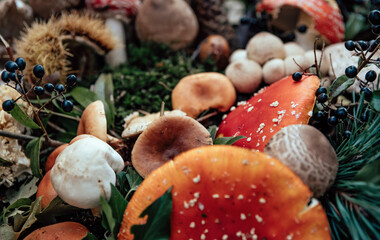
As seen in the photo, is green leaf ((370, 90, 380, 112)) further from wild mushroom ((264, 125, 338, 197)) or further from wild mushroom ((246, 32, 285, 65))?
wild mushroom ((246, 32, 285, 65))

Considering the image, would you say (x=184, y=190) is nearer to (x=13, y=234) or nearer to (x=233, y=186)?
(x=233, y=186)

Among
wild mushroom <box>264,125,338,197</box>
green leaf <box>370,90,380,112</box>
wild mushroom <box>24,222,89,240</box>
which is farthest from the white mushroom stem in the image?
green leaf <box>370,90,380,112</box>

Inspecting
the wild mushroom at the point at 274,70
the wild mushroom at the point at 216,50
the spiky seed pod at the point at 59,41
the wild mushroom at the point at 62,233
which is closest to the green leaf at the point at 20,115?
the spiky seed pod at the point at 59,41

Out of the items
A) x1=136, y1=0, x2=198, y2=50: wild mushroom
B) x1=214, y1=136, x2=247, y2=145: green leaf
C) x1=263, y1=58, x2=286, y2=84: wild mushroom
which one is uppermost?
x1=136, y1=0, x2=198, y2=50: wild mushroom

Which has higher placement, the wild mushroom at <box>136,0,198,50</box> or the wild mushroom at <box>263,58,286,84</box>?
the wild mushroom at <box>136,0,198,50</box>

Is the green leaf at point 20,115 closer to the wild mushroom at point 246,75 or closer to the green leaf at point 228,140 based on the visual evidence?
the green leaf at point 228,140

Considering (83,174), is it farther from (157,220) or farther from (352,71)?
(352,71)
